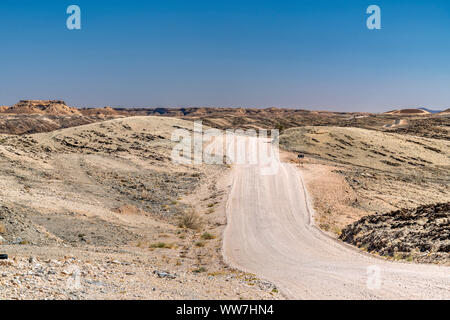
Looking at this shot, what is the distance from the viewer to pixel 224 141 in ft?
198

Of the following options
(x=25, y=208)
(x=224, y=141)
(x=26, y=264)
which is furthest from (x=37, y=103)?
(x=26, y=264)

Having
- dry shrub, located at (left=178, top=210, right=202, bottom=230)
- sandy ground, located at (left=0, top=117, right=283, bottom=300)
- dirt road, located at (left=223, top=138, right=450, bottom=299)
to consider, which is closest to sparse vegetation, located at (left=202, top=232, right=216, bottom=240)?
sandy ground, located at (left=0, top=117, right=283, bottom=300)

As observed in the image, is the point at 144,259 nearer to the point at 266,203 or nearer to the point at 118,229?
the point at 118,229

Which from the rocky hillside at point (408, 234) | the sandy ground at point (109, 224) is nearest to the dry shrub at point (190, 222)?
the sandy ground at point (109, 224)

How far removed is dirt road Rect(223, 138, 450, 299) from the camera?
10508mm

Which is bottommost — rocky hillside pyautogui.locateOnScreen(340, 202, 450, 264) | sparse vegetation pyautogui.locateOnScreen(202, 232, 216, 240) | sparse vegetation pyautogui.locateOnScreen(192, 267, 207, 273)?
sparse vegetation pyautogui.locateOnScreen(202, 232, 216, 240)

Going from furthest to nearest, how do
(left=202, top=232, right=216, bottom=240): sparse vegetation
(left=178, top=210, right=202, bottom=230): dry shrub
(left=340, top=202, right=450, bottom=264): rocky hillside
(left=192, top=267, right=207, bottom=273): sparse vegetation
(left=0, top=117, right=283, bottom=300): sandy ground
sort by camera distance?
(left=178, top=210, right=202, bottom=230): dry shrub, (left=202, top=232, right=216, bottom=240): sparse vegetation, (left=192, top=267, right=207, bottom=273): sparse vegetation, (left=340, top=202, right=450, bottom=264): rocky hillside, (left=0, top=117, right=283, bottom=300): sandy ground

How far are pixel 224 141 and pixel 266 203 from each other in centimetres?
3391

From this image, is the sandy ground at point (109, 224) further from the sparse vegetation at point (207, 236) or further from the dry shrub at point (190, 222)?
the dry shrub at point (190, 222)

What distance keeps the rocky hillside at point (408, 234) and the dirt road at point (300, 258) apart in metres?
0.82

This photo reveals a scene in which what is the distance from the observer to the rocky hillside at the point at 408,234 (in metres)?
13.9

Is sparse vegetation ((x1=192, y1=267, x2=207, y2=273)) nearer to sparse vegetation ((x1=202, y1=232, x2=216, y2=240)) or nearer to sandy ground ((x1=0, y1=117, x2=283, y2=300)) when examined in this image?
sandy ground ((x1=0, y1=117, x2=283, y2=300))

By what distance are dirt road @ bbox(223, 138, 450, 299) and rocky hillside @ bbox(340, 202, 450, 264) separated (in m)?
0.82

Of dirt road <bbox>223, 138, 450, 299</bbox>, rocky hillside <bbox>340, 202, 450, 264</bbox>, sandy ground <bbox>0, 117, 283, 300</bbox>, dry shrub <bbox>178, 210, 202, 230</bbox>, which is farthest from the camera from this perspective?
dry shrub <bbox>178, 210, 202, 230</bbox>
